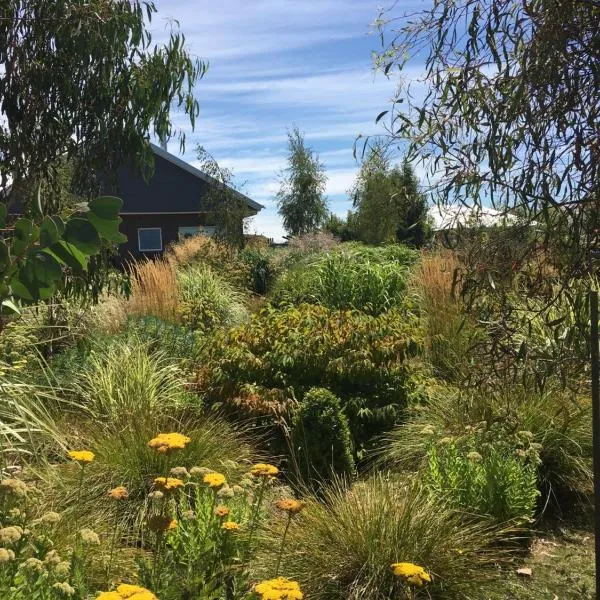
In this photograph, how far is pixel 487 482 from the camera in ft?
14.0

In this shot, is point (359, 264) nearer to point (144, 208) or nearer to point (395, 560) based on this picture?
point (395, 560)

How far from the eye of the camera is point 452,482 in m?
4.29

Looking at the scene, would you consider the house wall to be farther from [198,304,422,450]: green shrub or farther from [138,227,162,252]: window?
[198,304,422,450]: green shrub

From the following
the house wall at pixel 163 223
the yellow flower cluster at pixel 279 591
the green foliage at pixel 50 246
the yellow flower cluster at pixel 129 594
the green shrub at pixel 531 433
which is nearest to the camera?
the green foliage at pixel 50 246

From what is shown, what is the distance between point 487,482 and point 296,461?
149cm

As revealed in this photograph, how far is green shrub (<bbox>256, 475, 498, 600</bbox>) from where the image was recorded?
3355 millimetres

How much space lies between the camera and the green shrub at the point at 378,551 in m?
3.36

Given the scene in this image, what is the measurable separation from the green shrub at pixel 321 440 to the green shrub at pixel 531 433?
1.20ft

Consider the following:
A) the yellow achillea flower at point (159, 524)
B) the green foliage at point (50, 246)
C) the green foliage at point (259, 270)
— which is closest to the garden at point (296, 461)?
the yellow achillea flower at point (159, 524)

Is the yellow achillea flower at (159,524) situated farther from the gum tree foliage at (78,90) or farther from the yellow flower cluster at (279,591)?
the gum tree foliage at (78,90)

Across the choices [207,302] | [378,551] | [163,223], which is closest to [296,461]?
[378,551]

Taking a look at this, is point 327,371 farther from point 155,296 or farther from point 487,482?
point 155,296

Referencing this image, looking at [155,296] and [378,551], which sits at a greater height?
[155,296]

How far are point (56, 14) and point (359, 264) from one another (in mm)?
6121
